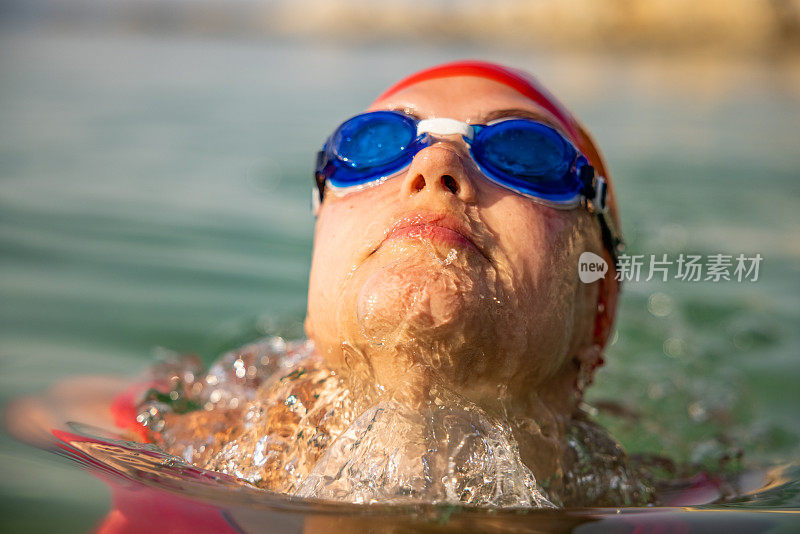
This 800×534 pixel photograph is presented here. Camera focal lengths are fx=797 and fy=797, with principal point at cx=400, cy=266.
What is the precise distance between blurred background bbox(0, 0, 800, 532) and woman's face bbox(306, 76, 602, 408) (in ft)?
2.05

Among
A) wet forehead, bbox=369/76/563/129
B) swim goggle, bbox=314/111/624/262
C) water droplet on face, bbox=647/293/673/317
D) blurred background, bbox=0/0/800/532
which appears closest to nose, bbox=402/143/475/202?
swim goggle, bbox=314/111/624/262

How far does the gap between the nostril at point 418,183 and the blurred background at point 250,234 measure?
0.87 metres

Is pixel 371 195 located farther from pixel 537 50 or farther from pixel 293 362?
pixel 537 50

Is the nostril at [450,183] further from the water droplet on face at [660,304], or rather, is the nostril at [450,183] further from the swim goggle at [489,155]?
the water droplet on face at [660,304]

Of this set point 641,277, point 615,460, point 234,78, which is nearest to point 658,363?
point 641,277

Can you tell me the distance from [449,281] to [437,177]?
265 mm

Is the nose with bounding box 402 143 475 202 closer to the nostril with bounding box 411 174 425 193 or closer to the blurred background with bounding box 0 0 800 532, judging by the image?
the nostril with bounding box 411 174 425 193

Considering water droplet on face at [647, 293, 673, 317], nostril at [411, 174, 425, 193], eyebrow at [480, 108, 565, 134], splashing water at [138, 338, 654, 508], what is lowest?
water droplet on face at [647, 293, 673, 317]

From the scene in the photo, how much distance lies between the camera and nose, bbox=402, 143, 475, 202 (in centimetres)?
164

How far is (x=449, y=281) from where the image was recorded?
148 centimetres

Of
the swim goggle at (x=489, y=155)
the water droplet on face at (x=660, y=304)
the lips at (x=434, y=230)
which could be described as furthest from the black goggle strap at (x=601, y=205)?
the water droplet on face at (x=660, y=304)

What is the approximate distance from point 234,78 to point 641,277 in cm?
946

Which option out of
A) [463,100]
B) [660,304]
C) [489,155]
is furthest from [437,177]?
[660,304]

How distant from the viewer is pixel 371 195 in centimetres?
176
